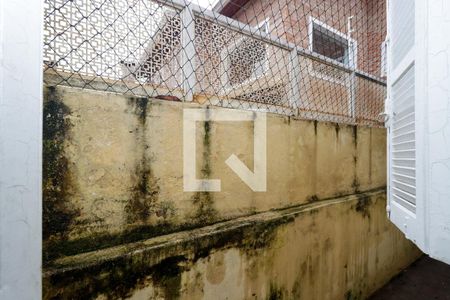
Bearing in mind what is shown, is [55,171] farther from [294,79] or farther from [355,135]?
[355,135]

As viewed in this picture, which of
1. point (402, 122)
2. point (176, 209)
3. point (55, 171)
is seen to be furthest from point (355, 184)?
point (55, 171)

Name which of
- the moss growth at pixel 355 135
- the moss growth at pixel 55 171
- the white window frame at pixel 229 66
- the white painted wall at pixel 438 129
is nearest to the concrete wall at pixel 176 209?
the moss growth at pixel 55 171

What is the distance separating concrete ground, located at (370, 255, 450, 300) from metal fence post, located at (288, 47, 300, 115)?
9.71 ft

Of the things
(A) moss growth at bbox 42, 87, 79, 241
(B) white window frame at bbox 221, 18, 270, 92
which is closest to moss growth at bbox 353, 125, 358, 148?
(B) white window frame at bbox 221, 18, 270, 92

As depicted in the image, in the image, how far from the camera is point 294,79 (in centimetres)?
286

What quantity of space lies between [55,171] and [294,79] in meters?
2.59

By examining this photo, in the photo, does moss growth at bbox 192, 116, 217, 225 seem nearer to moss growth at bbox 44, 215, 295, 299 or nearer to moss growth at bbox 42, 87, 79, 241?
moss growth at bbox 44, 215, 295, 299

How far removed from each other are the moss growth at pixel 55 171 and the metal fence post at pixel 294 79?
237cm

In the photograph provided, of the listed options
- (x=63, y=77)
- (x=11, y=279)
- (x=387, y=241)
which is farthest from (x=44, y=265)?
(x=387, y=241)

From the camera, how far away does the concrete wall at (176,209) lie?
127cm

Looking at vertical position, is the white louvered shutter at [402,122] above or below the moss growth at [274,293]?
above

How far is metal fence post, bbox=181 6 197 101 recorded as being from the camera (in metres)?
1.98

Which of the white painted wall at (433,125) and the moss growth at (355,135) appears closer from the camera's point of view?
the white painted wall at (433,125)

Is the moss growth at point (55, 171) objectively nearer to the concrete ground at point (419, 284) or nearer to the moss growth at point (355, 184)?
→ the moss growth at point (355, 184)
